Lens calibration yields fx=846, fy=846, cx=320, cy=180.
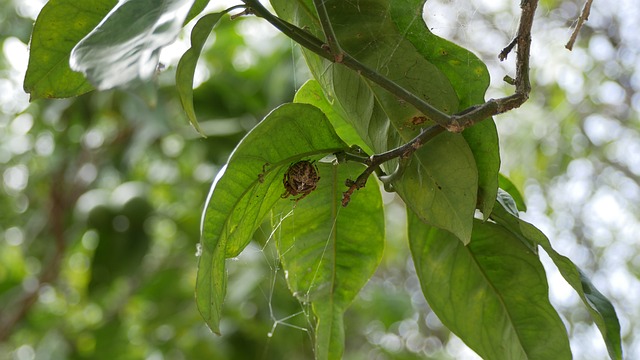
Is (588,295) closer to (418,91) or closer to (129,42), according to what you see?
(418,91)

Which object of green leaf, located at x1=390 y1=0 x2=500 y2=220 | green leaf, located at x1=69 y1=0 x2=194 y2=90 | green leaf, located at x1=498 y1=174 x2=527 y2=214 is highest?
green leaf, located at x1=69 y1=0 x2=194 y2=90

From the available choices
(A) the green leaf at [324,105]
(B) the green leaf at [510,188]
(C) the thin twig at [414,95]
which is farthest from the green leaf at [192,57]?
(B) the green leaf at [510,188]

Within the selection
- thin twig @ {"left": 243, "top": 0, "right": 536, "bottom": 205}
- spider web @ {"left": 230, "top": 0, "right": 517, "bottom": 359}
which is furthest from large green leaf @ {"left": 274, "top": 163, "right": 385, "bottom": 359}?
thin twig @ {"left": 243, "top": 0, "right": 536, "bottom": 205}

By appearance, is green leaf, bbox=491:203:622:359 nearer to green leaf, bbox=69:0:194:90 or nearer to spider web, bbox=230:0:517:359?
spider web, bbox=230:0:517:359

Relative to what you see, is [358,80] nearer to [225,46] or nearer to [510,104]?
[510,104]

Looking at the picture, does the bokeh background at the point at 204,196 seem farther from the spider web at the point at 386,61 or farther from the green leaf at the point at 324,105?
the green leaf at the point at 324,105
